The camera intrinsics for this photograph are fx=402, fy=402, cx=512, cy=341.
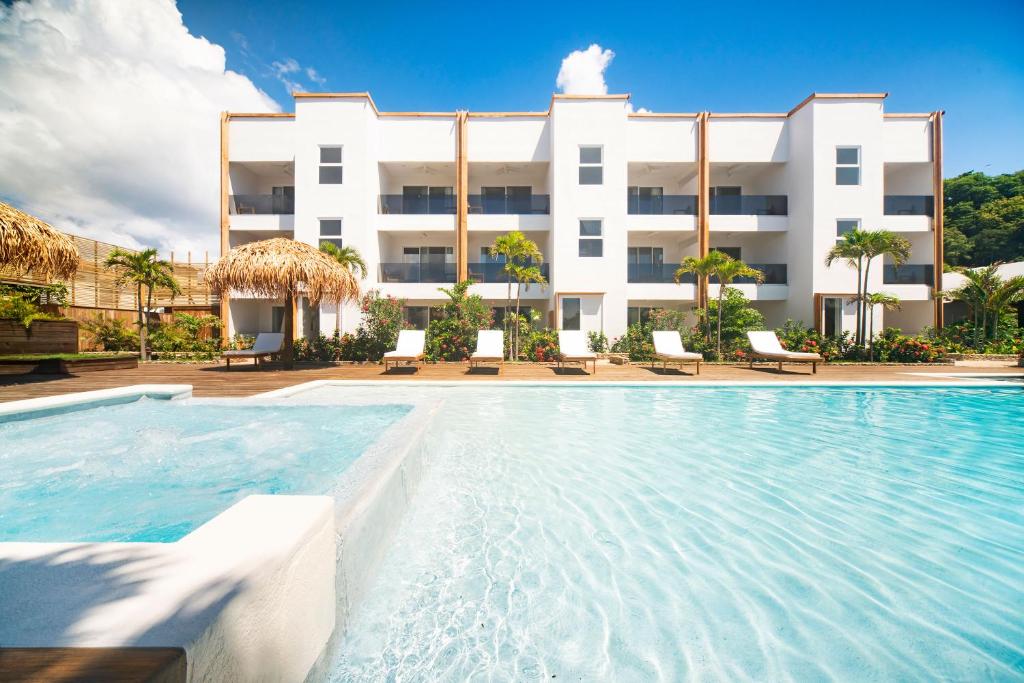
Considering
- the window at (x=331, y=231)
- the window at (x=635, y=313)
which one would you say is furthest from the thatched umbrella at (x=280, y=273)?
the window at (x=635, y=313)

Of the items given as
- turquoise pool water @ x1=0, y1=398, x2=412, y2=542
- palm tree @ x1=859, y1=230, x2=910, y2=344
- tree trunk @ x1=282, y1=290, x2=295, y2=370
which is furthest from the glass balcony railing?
palm tree @ x1=859, y1=230, x2=910, y2=344

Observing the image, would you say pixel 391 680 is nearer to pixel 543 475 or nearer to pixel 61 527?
pixel 543 475

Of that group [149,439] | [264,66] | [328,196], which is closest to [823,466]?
[149,439]

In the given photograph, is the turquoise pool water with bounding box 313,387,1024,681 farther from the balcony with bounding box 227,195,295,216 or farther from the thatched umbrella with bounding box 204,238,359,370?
the balcony with bounding box 227,195,295,216

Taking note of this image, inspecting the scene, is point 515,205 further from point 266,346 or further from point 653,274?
point 266,346

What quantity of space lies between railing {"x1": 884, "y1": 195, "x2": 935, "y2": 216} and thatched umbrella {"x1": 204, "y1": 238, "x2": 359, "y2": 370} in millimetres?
22262

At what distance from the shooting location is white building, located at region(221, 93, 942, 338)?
53.7ft

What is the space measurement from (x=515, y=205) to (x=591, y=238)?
3755 millimetres

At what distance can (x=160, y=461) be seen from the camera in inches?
177

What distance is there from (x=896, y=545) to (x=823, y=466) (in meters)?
1.64

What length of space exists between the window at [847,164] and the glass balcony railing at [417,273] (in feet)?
54.2

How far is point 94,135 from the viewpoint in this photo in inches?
886

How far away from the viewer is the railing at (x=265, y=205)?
17438mm

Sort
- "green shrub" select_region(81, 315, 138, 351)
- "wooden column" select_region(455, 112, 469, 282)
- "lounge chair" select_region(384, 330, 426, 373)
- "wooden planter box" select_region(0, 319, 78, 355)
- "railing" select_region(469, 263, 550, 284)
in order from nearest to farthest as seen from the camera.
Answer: "wooden planter box" select_region(0, 319, 78, 355) < "lounge chair" select_region(384, 330, 426, 373) < "green shrub" select_region(81, 315, 138, 351) < "wooden column" select_region(455, 112, 469, 282) < "railing" select_region(469, 263, 550, 284)
